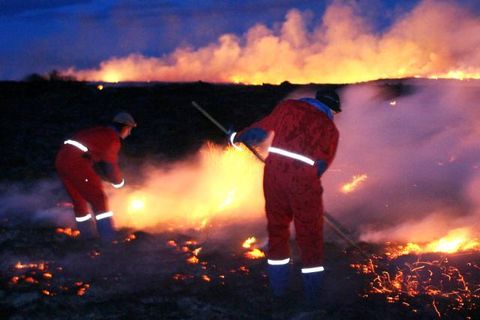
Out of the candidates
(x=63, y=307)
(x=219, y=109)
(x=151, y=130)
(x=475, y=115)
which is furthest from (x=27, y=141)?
(x=475, y=115)

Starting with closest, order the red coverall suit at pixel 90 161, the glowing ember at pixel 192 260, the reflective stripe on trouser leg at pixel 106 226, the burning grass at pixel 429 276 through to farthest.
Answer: the burning grass at pixel 429 276
the glowing ember at pixel 192 260
the red coverall suit at pixel 90 161
the reflective stripe on trouser leg at pixel 106 226

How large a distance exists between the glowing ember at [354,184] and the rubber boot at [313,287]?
4.09m

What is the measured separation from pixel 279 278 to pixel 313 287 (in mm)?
335

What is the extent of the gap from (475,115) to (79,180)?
1038 cm

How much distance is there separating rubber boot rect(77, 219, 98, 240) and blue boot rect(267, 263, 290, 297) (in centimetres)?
265

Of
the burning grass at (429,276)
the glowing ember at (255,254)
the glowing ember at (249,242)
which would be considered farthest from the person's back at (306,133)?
the glowing ember at (249,242)

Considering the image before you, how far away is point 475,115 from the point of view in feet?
39.8

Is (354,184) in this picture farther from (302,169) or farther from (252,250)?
(302,169)

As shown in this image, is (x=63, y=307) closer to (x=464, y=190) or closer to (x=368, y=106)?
(x=464, y=190)

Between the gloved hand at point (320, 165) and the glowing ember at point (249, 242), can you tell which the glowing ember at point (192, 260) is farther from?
the gloved hand at point (320, 165)

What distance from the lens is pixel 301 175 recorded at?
4129 mm

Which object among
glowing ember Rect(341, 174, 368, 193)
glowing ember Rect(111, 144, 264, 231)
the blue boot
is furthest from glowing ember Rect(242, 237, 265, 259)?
glowing ember Rect(341, 174, 368, 193)

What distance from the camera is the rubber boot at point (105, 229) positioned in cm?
573

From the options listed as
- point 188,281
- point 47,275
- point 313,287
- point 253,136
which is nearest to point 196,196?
point 188,281
